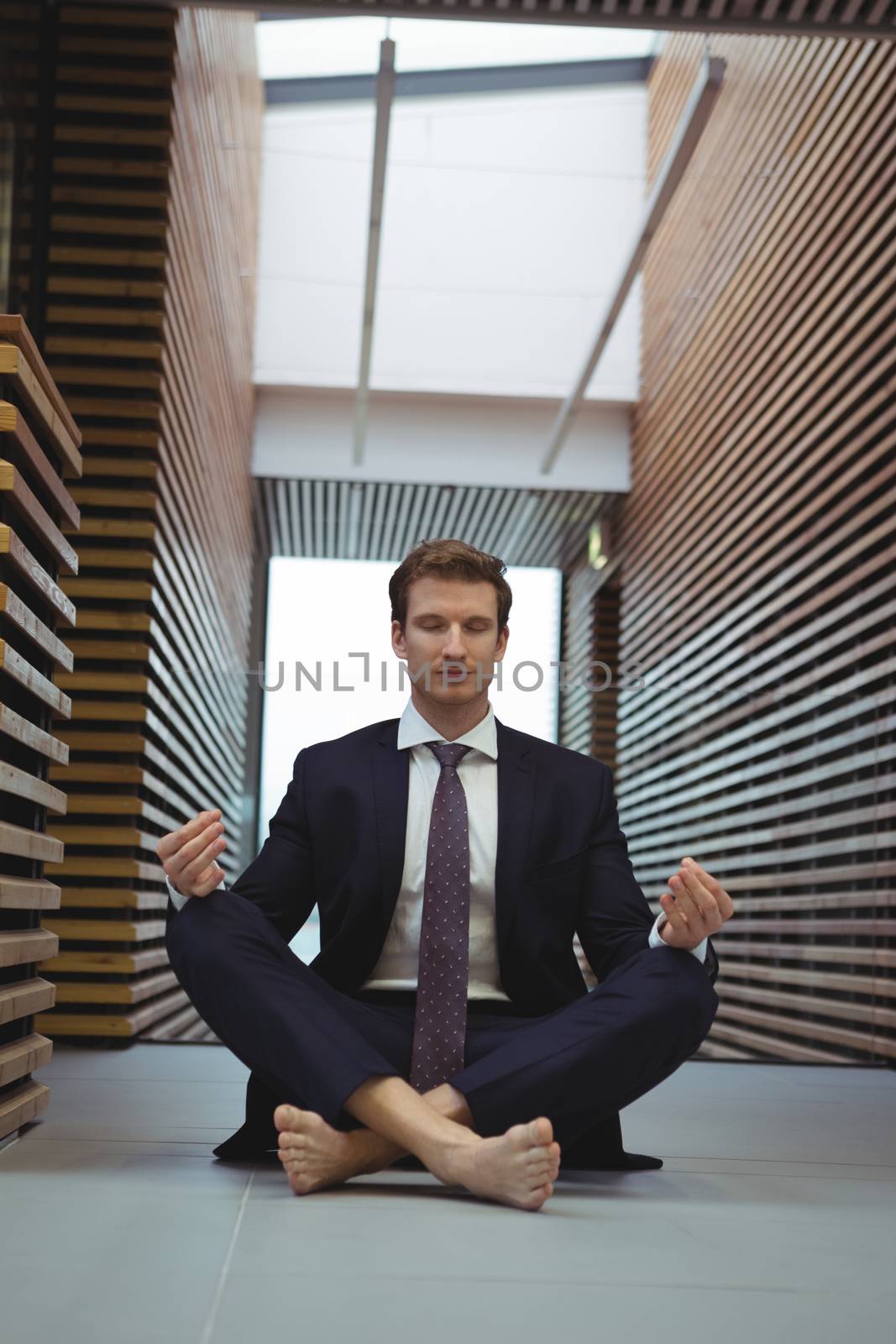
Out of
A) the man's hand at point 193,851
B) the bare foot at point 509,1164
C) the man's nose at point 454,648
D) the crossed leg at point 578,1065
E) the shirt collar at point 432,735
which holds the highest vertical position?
the man's nose at point 454,648

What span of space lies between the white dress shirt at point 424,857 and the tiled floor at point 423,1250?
368mm

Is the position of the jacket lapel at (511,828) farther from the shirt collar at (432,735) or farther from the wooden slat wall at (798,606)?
the wooden slat wall at (798,606)

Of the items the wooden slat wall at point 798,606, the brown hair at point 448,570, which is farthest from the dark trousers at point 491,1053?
the wooden slat wall at point 798,606

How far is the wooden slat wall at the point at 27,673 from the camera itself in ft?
8.35

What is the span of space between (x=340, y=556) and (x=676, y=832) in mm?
6639

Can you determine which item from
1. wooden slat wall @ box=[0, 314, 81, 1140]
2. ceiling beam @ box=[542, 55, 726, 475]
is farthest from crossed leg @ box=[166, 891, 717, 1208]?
ceiling beam @ box=[542, 55, 726, 475]

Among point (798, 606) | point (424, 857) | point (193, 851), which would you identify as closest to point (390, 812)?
point (424, 857)

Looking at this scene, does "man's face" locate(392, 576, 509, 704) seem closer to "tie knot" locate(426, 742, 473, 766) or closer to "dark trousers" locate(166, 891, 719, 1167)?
"tie knot" locate(426, 742, 473, 766)

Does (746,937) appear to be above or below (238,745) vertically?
below

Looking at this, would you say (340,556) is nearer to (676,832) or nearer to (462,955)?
(676,832)

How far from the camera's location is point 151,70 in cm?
510

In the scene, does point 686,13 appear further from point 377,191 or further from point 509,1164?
point 509,1164

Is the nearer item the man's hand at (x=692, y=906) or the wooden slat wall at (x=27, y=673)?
the man's hand at (x=692, y=906)

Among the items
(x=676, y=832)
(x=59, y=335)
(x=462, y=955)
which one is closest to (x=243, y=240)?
(x=59, y=335)
